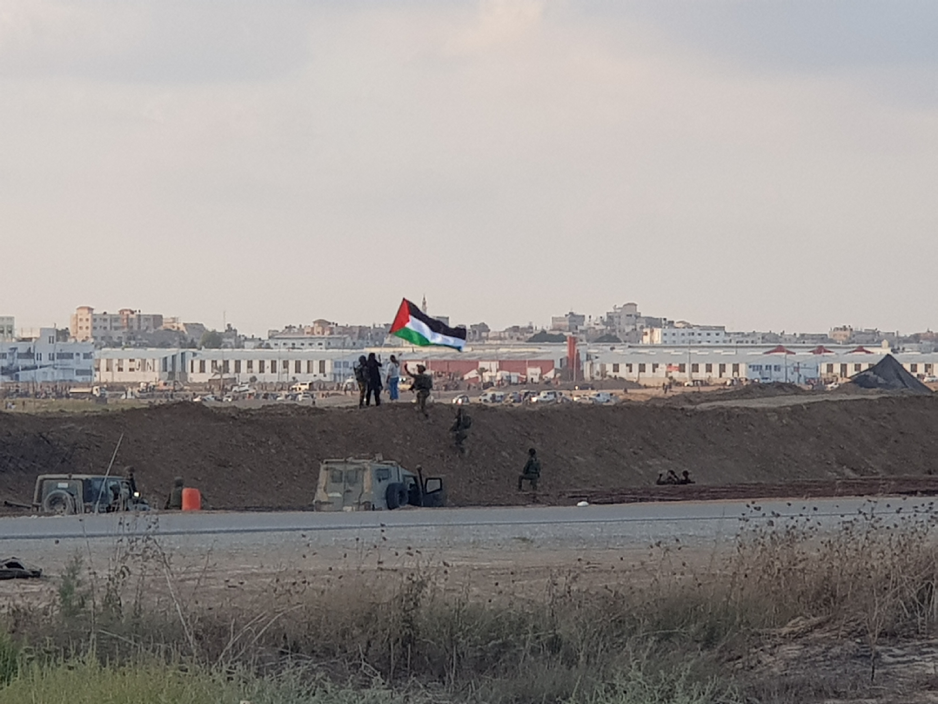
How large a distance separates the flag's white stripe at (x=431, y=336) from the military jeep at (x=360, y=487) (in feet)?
70.0

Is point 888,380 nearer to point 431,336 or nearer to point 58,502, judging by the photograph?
point 431,336

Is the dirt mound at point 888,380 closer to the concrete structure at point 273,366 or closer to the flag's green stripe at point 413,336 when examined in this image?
the flag's green stripe at point 413,336

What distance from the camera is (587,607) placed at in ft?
45.9

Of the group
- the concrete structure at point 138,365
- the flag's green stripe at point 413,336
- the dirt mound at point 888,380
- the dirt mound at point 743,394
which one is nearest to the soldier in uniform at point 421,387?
the flag's green stripe at point 413,336

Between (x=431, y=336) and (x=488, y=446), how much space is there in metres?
9.33

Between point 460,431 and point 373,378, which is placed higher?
point 373,378

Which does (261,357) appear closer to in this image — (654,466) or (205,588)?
(654,466)

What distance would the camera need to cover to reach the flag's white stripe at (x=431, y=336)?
50.4m

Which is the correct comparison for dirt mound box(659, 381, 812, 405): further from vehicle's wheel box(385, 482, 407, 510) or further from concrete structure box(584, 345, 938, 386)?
concrete structure box(584, 345, 938, 386)

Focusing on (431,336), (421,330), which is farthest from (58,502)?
(431,336)

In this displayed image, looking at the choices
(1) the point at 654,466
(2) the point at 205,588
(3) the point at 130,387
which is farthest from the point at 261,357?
(2) the point at 205,588

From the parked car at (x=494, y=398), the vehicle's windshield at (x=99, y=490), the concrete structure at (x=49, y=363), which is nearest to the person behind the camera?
the vehicle's windshield at (x=99, y=490)

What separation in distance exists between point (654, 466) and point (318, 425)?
1029 cm

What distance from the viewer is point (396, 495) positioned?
28750 mm
